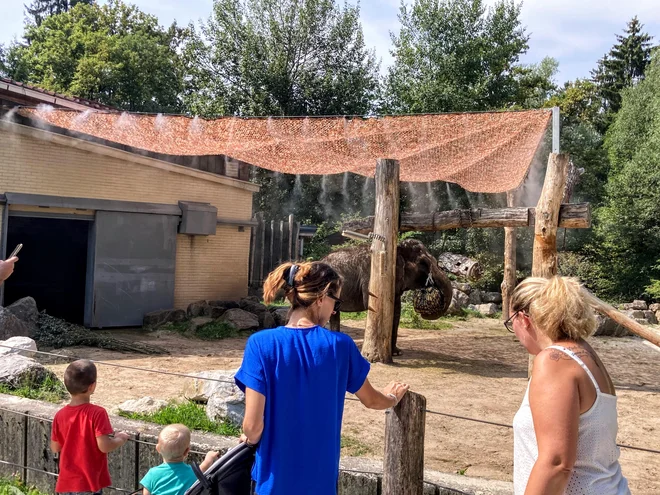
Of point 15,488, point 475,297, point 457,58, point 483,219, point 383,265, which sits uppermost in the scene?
point 457,58

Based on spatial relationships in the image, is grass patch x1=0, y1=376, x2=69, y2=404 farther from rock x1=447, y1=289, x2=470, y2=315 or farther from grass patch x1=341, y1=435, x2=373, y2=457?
rock x1=447, y1=289, x2=470, y2=315

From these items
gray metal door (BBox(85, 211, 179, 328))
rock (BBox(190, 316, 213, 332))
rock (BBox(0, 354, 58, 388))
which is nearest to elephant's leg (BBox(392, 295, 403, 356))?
rock (BBox(190, 316, 213, 332))

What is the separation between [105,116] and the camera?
393 inches

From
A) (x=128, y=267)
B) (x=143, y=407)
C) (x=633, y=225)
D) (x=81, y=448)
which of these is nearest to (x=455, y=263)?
(x=633, y=225)

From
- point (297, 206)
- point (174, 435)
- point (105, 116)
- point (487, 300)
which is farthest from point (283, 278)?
point (297, 206)

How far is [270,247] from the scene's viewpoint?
18.3 m

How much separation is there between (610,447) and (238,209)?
13838 mm

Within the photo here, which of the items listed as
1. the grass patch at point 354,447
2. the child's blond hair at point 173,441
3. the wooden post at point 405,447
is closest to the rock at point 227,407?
the grass patch at point 354,447

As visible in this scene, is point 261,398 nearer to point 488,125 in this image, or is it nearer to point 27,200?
point 488,125

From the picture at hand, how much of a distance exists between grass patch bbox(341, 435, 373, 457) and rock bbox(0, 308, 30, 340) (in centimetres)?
666

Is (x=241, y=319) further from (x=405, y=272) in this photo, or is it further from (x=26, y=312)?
(x=26, y=312)

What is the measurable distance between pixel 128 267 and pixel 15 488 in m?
9.14

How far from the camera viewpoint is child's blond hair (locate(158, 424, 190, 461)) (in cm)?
304

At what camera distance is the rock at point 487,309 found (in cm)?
1811
